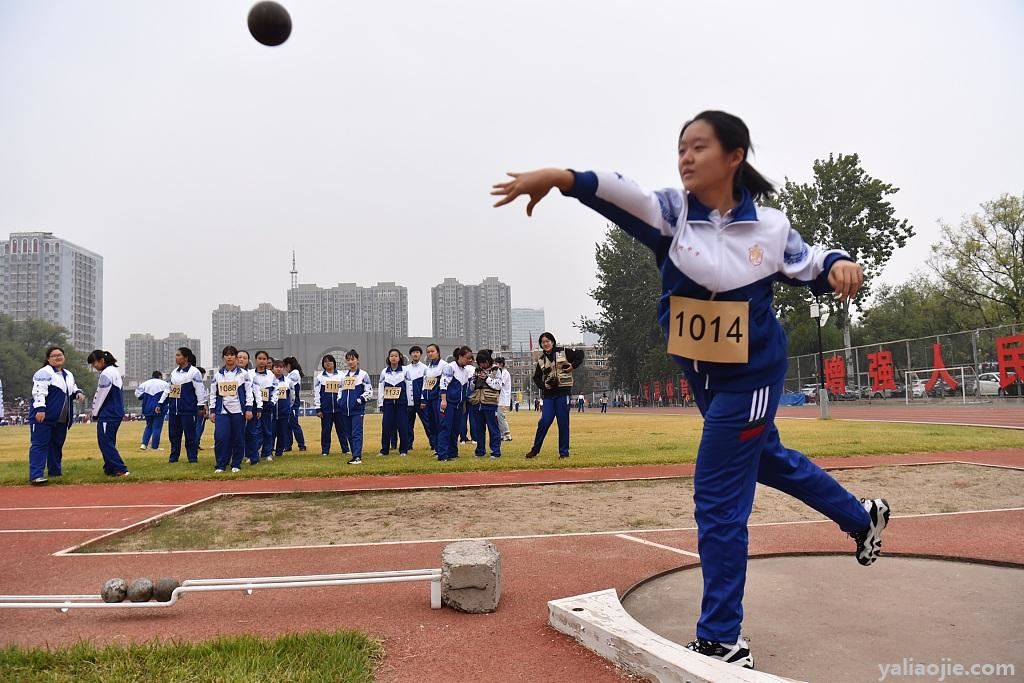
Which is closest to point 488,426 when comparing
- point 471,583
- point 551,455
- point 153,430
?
point 551,455

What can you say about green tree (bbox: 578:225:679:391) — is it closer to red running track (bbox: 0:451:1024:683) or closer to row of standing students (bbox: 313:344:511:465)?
row of standing students (bbox: 313:344:511:465)

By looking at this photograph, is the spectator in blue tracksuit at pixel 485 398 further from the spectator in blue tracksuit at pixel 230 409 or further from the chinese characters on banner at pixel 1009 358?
the chinese characters on banner at pixel 1009 358

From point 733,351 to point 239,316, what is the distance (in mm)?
147782

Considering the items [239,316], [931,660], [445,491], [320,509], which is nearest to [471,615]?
[931,660]

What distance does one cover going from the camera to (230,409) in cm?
1101

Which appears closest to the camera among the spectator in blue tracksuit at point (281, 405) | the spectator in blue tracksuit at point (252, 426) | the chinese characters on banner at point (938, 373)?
the spectator in blue tracksuit at point (252, 426)

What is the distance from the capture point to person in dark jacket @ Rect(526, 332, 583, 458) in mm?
11180

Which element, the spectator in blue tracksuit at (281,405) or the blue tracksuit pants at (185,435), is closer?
the blue tracksuit pants at (185,435)

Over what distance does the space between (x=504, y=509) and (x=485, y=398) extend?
6.03 metres

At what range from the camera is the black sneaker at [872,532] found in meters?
3.27

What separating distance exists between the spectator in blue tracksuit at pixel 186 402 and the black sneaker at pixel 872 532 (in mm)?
11920

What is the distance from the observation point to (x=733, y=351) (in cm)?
268

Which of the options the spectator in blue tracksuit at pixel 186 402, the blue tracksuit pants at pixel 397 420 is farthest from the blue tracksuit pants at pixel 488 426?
the spectator in blue tracksuit at pixel 186 402

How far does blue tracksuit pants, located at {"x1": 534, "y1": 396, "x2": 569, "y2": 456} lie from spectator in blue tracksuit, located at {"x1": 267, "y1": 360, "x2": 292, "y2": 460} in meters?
5.47
